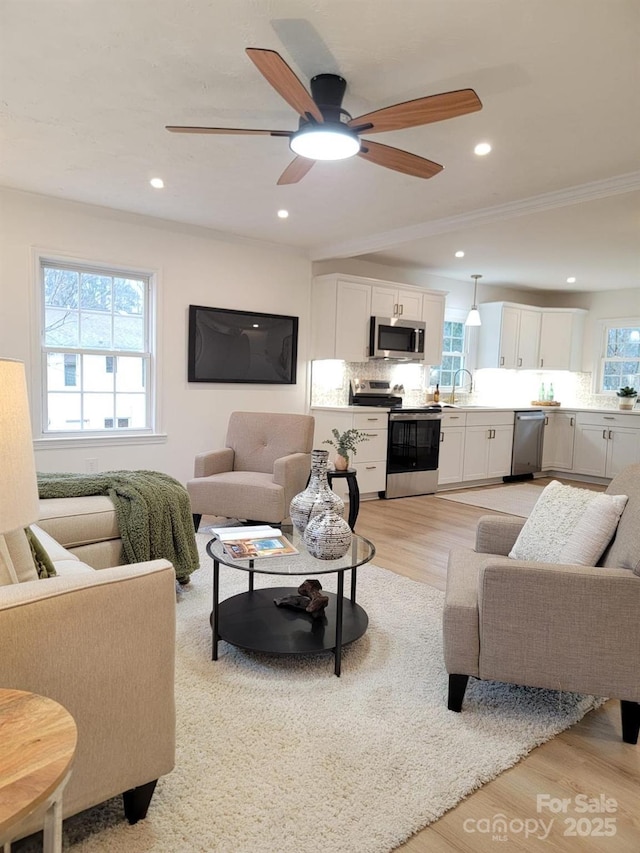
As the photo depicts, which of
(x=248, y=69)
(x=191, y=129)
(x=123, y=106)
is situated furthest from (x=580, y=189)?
(x=123, y=106)

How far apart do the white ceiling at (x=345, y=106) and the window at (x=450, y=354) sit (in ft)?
7.92

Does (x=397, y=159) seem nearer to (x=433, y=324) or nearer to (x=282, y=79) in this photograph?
(x=282, y=79)

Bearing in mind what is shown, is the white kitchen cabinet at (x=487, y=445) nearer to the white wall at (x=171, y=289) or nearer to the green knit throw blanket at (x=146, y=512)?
the white wall at (x=171, y=289)

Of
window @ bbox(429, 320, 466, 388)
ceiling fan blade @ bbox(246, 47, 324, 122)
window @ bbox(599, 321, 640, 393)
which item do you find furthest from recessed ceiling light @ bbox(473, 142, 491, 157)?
window @ bbox(599, 321, 640, 393)

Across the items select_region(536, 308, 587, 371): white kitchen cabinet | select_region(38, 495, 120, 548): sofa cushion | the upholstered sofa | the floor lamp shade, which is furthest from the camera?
select_region(536, 308, 587, 371): white kitchen cabinet

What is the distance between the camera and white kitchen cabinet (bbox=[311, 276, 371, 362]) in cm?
567

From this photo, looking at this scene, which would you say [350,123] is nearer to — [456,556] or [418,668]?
[456,556]

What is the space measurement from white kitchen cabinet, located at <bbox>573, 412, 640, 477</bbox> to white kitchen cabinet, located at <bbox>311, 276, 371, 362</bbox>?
3.34m

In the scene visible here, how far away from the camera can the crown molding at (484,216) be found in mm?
3447

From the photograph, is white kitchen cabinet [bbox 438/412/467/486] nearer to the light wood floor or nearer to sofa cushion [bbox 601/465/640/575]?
sofa cushion [bbox 601/465/640/575]

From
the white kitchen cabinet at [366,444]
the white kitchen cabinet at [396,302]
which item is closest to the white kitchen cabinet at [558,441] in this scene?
the white kitchen cabinet at [396,302]

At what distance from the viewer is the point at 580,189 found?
3570mm

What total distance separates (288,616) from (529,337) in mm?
6140

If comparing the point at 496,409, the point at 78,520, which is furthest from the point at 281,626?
the point at 496,409
